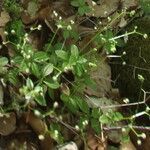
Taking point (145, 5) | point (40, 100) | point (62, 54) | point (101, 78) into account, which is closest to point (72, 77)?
point (101, 78)

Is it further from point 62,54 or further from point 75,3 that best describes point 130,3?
point 62,54

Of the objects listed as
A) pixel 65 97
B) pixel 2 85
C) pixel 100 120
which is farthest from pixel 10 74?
pixel 100 120

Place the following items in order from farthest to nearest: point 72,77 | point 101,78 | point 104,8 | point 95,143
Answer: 1. point 104,8
2. point 101,78
3. point 72,77
4. point 95,143

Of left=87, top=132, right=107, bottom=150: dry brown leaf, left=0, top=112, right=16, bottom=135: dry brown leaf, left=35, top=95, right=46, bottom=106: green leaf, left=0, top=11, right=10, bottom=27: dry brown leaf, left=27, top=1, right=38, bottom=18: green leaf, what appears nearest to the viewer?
left=35, top=95, right=46, bottom=106: green leaf

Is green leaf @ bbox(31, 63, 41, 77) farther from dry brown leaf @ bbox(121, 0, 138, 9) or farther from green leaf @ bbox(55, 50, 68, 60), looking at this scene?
dry brown leaf @ bbox(121, 0, 138, 9)

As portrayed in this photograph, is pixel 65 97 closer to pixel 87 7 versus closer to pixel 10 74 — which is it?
pixel 10 74

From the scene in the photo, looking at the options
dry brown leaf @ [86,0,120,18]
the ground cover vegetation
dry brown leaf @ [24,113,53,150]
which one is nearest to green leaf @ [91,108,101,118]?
the ground cover vegetation

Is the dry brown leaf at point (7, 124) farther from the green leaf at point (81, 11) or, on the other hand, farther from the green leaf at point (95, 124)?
the green leaf at point (81, 11)

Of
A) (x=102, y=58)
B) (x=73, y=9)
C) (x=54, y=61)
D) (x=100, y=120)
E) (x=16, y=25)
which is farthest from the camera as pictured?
(x=73, y=9)

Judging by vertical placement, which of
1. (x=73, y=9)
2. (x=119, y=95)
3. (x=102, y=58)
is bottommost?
(x=119, y=95)
